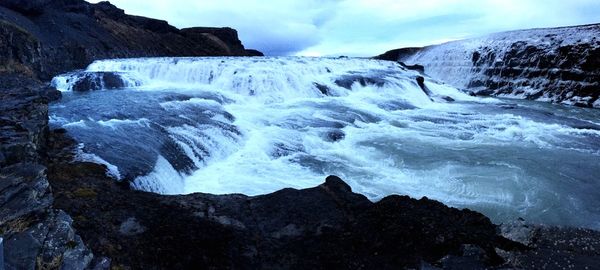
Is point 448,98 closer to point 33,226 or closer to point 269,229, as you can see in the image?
point 269,229

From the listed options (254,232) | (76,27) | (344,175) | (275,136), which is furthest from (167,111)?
(76,27)

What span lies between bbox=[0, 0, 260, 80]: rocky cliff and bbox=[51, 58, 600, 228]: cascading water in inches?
99.9

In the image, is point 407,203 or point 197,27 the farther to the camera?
point 197,27

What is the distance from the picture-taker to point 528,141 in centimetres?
1265

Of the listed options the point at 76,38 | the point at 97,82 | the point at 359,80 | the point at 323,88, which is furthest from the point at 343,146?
the point at 76,38

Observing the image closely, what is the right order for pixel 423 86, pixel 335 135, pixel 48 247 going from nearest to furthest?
1. pixel 48 247
2. pixel 335 135
3. pixel 423 86

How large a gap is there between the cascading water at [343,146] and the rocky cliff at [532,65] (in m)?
5.96

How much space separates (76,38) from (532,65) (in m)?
31.6

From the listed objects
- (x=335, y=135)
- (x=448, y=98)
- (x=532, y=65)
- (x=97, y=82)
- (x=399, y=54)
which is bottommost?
(x=448, y=98)

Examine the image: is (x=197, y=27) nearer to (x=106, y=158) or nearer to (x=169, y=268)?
(x=106, y=158)

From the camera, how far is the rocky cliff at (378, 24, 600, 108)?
25.5m

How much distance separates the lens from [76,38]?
97.3 feet

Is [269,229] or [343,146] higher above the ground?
[269,229]

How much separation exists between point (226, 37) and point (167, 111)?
48270mm
